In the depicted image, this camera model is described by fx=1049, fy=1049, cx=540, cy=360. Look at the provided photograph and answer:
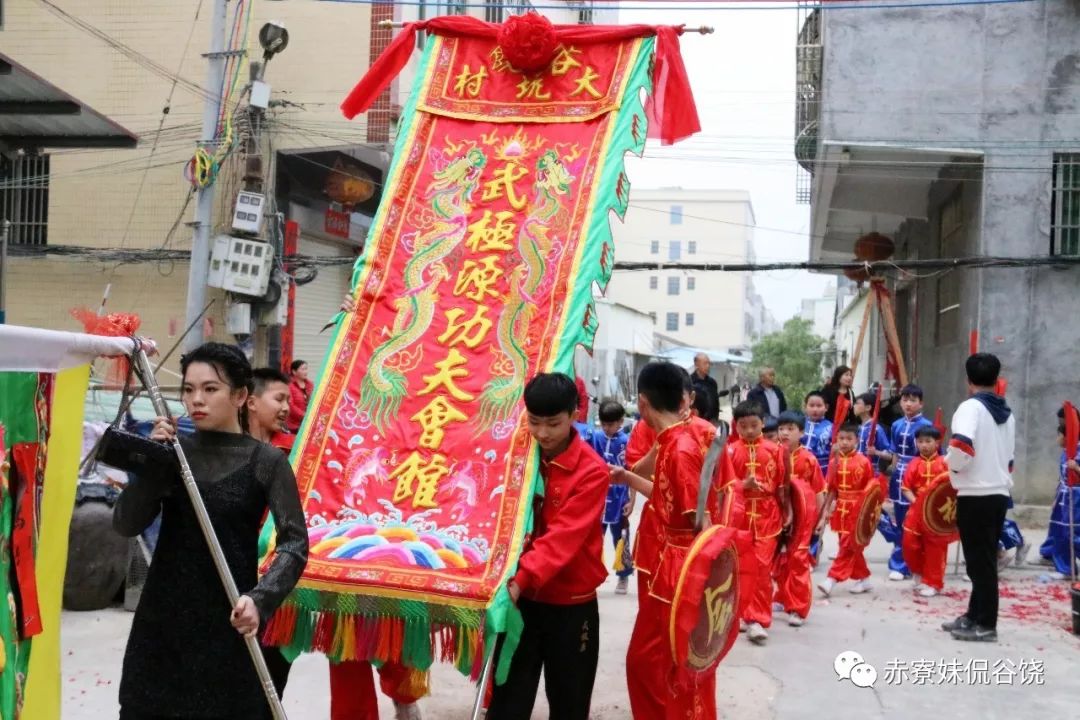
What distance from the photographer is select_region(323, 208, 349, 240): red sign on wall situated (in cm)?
1555

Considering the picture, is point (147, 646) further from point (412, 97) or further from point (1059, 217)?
point (1059, 217)

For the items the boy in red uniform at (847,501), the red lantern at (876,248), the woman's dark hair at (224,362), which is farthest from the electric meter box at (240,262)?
the woman's dark hair at (224,362)

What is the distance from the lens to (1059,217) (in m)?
10.8

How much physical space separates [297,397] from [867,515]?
4.29 m

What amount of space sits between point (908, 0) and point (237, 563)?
10.4 meters

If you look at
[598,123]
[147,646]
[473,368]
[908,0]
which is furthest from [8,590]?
[908,0]

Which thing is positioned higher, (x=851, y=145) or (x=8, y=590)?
(x=851, y=145)

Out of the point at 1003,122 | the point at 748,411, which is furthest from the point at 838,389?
the point at 748,411

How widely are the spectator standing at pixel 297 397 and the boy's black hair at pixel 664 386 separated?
8.29 ft

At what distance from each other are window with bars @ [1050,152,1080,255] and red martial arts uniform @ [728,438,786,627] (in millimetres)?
5852

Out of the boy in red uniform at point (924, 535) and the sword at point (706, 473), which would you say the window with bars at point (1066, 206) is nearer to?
the boy in red uniform at point (924, 535)

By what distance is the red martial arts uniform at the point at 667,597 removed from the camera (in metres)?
3.88

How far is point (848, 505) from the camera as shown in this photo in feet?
27.4

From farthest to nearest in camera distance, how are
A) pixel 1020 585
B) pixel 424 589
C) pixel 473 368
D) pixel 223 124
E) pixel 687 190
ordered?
pixel 687 190, pixel 223 124, pixel 1020 585, pixel 473 368, pixel 424 589
